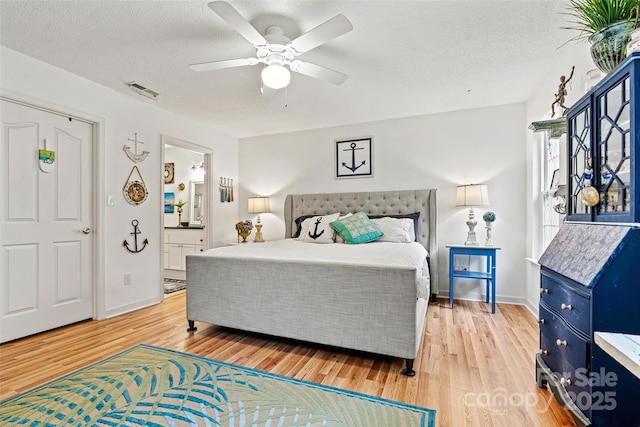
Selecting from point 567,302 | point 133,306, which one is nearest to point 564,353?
point 567,302

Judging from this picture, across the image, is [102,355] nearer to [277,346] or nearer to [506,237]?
[277,346]

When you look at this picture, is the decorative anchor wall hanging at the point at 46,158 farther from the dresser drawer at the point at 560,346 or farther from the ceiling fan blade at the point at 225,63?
the dresser drawer at the point at 560,346

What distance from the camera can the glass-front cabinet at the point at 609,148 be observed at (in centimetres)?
111

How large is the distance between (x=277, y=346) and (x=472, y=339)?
1648 millimetres

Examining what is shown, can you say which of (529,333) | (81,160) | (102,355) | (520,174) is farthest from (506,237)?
(81,160)

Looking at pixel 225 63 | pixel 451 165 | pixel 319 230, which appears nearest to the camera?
pixel 225 63

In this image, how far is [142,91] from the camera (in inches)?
128

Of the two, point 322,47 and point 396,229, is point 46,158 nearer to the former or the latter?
point 322,47

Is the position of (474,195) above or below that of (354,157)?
below

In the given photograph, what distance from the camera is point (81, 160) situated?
305cm

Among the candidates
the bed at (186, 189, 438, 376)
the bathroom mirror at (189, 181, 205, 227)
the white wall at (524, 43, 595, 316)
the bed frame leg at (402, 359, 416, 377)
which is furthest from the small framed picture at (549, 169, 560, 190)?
the bathroom mirror at (189, 181, 205, 227)

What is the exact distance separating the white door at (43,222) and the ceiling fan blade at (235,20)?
2.22 metres

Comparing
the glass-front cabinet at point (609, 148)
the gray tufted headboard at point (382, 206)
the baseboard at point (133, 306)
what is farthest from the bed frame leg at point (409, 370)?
the baseboard at point (133, 306)

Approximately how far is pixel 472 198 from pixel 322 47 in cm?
240
